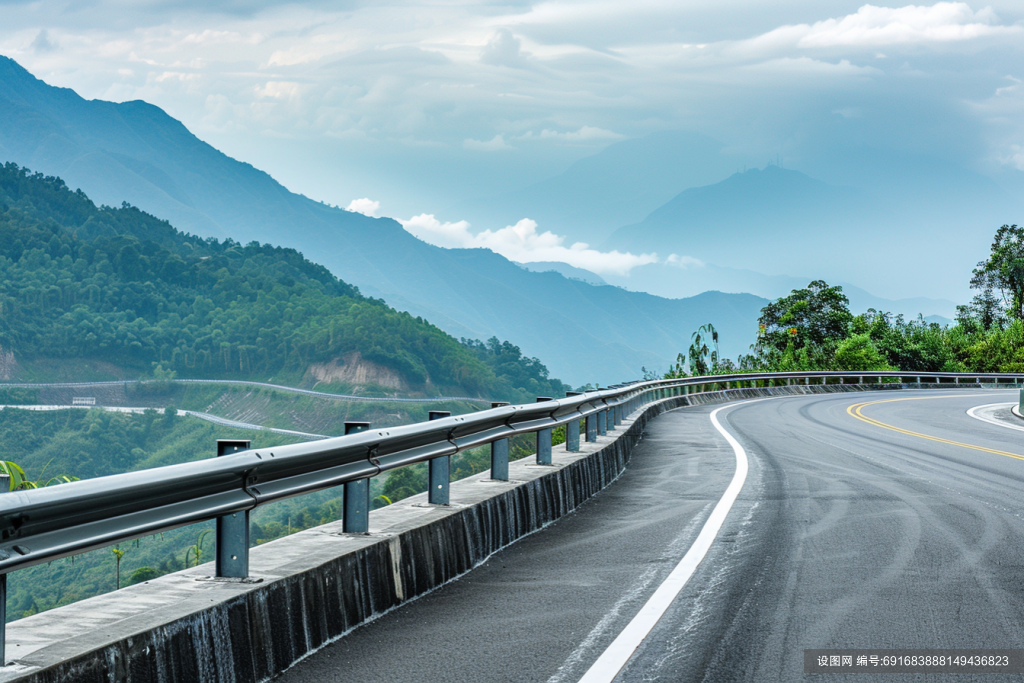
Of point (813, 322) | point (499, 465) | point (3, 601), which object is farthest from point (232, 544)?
point (813, 322)

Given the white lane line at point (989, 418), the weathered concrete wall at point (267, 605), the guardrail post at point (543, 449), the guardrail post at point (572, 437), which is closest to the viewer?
the weathered concrete wall at point (267, 605)

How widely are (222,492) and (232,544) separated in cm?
35

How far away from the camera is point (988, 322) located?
102 metres

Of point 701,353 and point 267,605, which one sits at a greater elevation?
point 701,353

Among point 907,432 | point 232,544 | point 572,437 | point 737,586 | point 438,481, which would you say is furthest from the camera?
point 907,432

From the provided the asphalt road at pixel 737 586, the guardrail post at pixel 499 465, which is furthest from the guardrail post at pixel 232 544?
the guardrail post at pixel 499 465

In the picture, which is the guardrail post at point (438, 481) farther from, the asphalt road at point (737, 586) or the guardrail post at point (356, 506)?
the guardrail post at point (356, 506)

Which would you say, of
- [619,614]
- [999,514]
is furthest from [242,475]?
[999,514]

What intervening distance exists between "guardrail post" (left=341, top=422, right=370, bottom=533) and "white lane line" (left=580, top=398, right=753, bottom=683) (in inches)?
68.2

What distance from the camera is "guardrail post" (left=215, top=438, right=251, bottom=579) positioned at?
15.3 feet

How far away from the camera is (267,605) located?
4.52 m

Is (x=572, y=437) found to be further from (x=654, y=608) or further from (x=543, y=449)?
(x=654, y=608)

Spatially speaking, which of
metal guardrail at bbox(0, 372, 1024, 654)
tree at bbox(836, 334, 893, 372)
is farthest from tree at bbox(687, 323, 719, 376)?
metal guardrail at bbox(0, 372, 1024, 654)

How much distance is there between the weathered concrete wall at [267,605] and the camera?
11.7 ft
